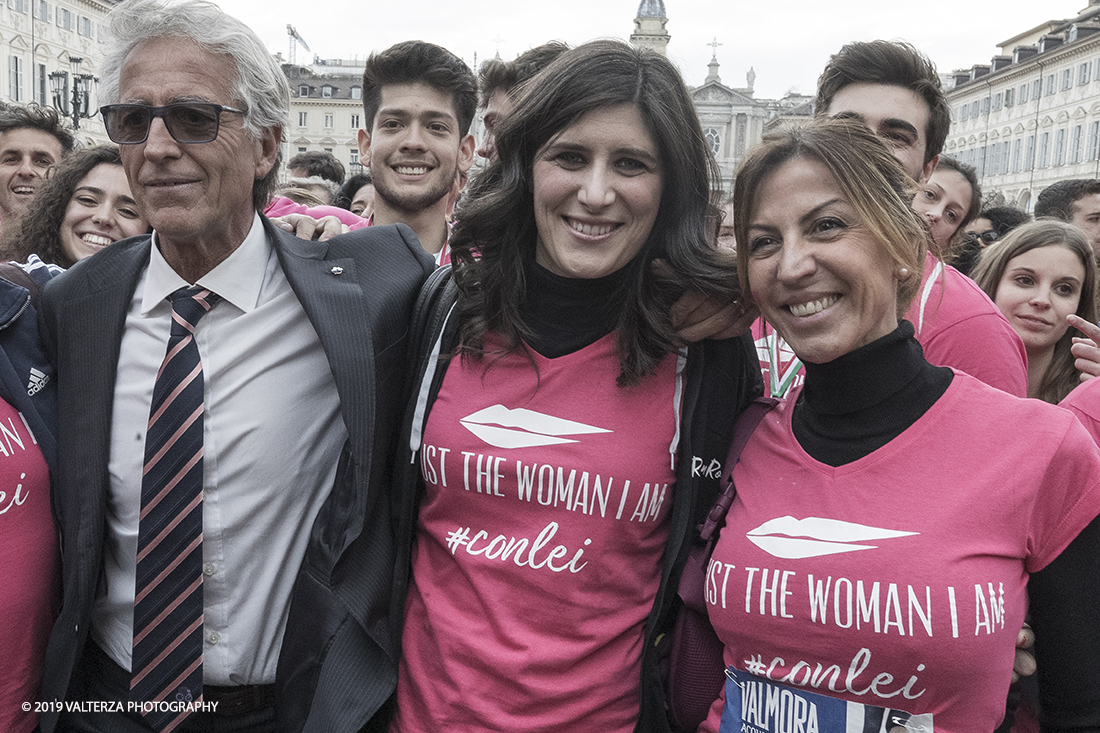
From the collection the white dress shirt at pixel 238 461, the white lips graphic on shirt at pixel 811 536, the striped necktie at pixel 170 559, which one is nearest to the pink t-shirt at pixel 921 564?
the white lips graphic on shirt at pixel 811 536

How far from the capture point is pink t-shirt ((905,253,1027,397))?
2.45m

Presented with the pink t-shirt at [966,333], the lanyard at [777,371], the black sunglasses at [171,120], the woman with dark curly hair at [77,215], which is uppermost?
the black sunglasses at [171,120]

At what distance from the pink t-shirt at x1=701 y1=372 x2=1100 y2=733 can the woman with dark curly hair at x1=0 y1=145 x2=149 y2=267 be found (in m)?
3.18

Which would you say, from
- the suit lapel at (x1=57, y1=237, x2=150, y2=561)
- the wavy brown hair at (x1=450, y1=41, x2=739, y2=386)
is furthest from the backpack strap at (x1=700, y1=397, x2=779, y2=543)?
the suit lapel at (x1=57, y1=237, x2=150, y2=561)

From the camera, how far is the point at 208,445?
2.33 meters

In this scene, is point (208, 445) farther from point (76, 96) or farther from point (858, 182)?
point (76, 96)

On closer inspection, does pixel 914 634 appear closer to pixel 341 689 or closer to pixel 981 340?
pixel 981 340

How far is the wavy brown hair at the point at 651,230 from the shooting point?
7.54ft

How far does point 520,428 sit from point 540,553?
1.04 feet

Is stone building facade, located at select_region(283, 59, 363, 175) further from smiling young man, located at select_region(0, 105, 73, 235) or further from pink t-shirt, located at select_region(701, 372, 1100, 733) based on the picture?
pink t-shirt, located at select_region(701, 372, 1100, 733)

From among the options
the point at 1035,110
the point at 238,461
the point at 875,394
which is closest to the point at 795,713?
the point at 875,394

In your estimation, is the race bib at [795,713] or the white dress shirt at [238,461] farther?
the white dress shirt at [238,461]

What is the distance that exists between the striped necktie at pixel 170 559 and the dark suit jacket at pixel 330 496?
0.13 meters

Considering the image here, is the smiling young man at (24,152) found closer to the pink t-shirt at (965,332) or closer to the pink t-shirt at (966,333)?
the pink t-shirt at (965,332)
